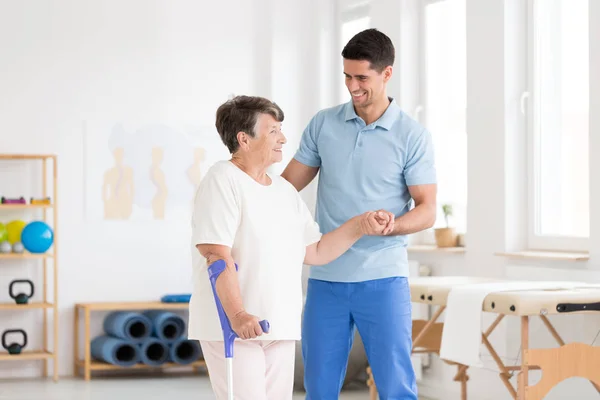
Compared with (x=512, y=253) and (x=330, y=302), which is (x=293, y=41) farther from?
(x=330, y=302)

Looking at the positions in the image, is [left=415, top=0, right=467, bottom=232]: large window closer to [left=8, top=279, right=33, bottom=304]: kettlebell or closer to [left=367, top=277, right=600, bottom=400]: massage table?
[left=367, top=277, right=600, bottom=400]: massage table

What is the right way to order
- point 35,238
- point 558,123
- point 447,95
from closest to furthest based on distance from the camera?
point 558,123
point 447,95
point 35,238

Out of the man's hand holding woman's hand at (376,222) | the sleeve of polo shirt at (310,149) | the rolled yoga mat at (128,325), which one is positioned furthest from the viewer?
the rolled yoga mat at (128,325)

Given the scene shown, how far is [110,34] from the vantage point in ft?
22.9

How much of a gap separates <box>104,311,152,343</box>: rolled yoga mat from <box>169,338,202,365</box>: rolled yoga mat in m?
0.20

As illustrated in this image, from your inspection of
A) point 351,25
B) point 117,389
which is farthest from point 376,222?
point 351,25

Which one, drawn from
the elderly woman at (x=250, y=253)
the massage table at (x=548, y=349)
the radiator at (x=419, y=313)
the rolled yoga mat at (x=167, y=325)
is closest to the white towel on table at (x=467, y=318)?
the massage table at (x=548, y=349)

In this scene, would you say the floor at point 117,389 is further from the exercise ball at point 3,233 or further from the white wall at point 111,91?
the exercise ball at point 3,233

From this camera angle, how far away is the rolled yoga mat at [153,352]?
665 cm

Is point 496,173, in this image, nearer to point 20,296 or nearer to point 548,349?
point 548,349

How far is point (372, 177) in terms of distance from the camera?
3.09 meters

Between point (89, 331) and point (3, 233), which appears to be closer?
point (3, 233)

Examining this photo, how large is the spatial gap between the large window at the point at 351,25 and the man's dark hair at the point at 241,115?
438 cm

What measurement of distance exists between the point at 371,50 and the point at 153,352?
424 cm
